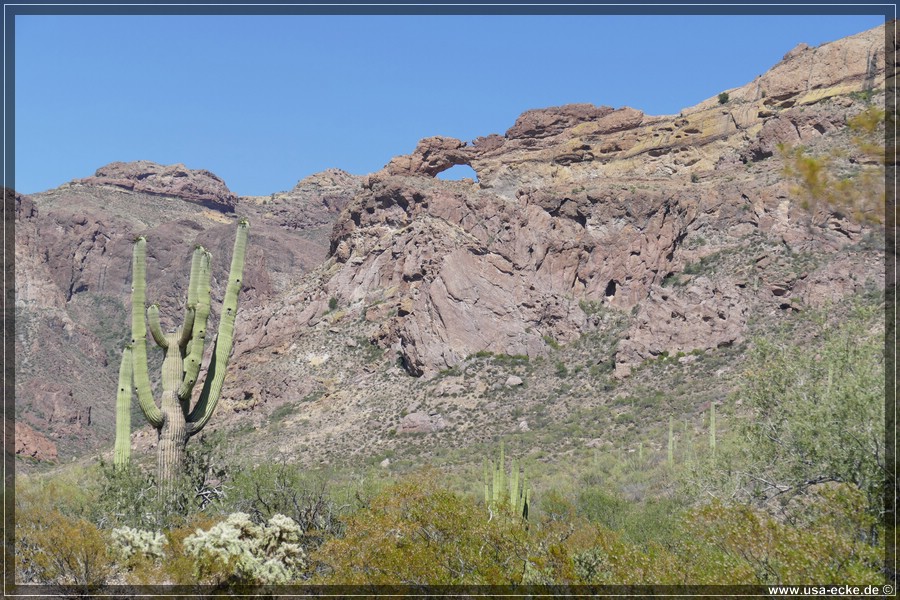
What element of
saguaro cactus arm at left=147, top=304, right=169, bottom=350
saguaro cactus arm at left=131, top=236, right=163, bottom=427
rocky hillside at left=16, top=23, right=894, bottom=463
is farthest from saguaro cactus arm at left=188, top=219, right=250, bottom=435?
rocky hillside at left=16, top=23, right=894, bottom=463

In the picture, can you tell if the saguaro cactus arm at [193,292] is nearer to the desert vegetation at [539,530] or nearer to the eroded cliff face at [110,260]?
the desert vegetation at [539,530]

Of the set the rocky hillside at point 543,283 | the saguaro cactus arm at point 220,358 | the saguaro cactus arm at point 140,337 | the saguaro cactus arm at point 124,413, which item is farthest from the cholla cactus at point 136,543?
the rocky hillside at point 543,283

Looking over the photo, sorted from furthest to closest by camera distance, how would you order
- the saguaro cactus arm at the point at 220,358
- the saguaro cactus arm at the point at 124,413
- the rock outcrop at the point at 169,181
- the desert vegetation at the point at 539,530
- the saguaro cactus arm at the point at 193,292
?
1. the rock outcrop at the point at 169,181
2. the saguaro cactus arm at the point at 124,413
3. the saguaro cactus arm at the point at 220,358
4. the saguaro cactus arm at the point at 193,292
5. the desert vegetation at the point at 539,530

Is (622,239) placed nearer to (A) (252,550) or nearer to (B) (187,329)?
(B) (187,329)

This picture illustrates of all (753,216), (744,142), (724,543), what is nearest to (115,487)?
(724,543)

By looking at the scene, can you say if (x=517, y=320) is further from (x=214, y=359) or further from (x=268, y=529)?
(x=268, y=529)
